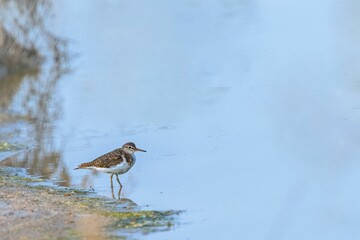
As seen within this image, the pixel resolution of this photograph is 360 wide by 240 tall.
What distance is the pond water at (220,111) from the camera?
36.0ft

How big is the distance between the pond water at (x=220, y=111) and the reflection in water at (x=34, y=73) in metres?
0.17

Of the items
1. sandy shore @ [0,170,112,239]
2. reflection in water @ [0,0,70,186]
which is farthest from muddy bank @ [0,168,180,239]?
reflection in water @ [0,0,70,186]

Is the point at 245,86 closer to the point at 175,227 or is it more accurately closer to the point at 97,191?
the point at 97,191

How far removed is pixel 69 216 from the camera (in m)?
10.1

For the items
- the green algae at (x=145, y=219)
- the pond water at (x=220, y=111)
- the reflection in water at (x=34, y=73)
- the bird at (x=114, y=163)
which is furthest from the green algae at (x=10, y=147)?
the green algae at (x=145, y=219)

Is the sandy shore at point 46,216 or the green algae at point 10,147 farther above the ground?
the green algae at point 10,147

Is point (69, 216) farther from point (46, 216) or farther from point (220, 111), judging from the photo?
point (220, 111)

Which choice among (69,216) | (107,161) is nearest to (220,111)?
(107,161)

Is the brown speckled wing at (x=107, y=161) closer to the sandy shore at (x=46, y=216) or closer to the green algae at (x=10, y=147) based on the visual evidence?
the sandy shore at (x=46, y=216)

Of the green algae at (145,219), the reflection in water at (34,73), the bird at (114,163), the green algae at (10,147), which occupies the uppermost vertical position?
the reflection in water at (34,73)

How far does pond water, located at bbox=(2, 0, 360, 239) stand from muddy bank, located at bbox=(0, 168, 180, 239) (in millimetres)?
260

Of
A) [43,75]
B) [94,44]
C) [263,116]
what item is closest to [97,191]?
[263,116]

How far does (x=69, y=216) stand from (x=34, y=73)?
9620 mm

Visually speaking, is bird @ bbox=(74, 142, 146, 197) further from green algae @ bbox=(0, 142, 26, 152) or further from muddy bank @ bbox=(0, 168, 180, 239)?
green algae @ bbox=(0, 142, 26, 152)
